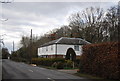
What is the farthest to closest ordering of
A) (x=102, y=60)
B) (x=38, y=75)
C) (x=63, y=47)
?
(x=63, y=47) → (x=38, y=75) → (x=102, y=60)

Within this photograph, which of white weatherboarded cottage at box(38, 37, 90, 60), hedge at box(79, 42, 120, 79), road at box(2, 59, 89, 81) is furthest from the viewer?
white weatherboarded cottage at box(38, 37, 90, 60)

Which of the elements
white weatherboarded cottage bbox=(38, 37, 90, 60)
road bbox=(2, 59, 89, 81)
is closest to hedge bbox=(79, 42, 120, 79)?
road bbox=(2, 59, 89, 81)

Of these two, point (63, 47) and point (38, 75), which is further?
point (63, 47)

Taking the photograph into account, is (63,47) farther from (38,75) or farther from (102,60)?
(102,60)

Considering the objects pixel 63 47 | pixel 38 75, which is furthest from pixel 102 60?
pixel 63 47

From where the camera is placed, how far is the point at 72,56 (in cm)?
4966

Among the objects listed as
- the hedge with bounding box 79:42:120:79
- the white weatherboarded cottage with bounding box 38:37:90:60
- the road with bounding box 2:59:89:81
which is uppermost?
the white weatherboarded cottage with bounding box 38:37:90:60

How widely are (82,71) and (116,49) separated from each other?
349 inches

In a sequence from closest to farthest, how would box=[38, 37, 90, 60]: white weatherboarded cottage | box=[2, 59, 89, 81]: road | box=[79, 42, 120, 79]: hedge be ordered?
box=[79, 42, 120, 79]: hedge
box=[2, 59, 89, 81]: road
box=[38, 37, 90, 60]: white weatherboarded cottage

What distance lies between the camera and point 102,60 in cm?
2295

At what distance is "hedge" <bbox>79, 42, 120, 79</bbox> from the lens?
20523 millimetres

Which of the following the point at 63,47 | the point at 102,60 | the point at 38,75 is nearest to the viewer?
the point at 102,60

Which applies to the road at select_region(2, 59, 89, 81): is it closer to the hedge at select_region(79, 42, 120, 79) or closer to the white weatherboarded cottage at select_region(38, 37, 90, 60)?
the hedge at select_region(79, 42, 120, 79)

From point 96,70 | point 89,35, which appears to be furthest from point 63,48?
point 96,70
